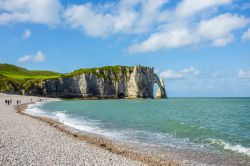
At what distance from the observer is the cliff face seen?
17312cm

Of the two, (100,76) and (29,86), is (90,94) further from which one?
(29,86)

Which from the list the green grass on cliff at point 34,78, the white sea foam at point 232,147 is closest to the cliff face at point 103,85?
the green grass on cliff at point 34,78

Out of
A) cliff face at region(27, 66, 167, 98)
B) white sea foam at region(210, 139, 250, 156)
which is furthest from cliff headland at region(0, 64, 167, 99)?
white sea foam at region(210, 139, 250, 156)

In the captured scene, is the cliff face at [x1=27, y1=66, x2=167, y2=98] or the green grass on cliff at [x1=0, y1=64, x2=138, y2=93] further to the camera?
the cliff face at [x1=27, y1=66, x2=167, y2=98]

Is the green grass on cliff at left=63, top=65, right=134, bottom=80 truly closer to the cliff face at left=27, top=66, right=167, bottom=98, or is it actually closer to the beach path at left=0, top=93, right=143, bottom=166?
the cliff face at left=27, top=66, right=167, bottom=98

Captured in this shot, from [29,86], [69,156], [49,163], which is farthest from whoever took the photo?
[29,86]

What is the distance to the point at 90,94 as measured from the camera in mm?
182250

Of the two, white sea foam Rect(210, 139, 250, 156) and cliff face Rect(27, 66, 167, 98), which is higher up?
cliff face Rect(27, 66, 167, 98)

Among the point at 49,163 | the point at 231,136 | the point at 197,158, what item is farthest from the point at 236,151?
the point at 49,163

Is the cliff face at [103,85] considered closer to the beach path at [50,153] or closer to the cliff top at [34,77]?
the cliff top at [34,77]

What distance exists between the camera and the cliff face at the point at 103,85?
17312 centimetres

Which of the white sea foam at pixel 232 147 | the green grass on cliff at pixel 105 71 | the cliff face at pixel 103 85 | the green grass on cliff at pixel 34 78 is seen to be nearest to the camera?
the white sea foam at pixel 232 147

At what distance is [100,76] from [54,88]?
26511mm

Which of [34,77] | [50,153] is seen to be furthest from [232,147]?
[34,77]
